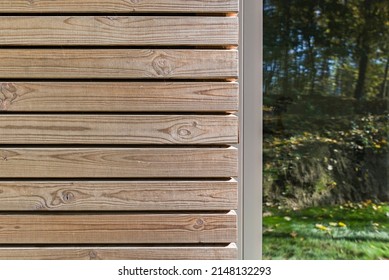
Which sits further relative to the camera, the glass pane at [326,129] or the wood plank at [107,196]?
the glass pane at [326,129]

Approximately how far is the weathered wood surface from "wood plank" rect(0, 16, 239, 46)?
2.89 ft

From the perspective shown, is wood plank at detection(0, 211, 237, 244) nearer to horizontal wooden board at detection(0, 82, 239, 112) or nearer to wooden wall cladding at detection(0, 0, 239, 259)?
wooden wall cladding at detection(0, 0, 239, 259)

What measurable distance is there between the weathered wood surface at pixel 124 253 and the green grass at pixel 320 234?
13.9 inches

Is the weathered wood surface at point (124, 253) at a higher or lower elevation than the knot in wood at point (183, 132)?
lower

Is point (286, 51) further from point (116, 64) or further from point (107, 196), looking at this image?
point (107, 196)

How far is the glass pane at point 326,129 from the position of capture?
8.58ft

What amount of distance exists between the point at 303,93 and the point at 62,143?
1157mm

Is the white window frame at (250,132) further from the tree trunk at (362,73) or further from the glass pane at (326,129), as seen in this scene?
the tree trunk at (362,73)

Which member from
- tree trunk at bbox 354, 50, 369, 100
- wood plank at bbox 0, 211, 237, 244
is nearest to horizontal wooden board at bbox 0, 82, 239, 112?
wood plank at bbox 0, 211, 237, 244

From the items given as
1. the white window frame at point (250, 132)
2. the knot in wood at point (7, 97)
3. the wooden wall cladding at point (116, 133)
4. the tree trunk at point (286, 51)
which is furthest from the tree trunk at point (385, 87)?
the knot in wood at point (7, 97)

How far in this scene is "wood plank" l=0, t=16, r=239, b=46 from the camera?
235cm

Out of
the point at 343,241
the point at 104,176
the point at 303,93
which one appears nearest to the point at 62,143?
the point at 104,176

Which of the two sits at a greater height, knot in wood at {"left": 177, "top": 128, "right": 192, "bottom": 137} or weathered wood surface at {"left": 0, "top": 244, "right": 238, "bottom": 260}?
knot in wood at {"left": 177, "top": 128, "right": 192, "bottom": 137}

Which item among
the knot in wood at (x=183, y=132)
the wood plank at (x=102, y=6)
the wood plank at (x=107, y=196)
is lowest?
the wood plank at (x=107, y=196)
